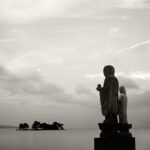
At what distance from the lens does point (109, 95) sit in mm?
13352

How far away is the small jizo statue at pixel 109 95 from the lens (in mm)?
13219

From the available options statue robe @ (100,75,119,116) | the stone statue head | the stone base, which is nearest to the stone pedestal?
the stone base

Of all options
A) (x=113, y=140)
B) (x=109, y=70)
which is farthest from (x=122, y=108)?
(x=113, y=140)

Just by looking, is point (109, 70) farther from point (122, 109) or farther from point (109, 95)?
point (122, 109)

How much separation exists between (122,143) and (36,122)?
181m

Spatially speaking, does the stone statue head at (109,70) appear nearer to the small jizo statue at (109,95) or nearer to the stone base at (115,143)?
the small jizo statue at (109,95)

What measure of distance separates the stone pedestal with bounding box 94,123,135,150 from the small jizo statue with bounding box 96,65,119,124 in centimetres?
37

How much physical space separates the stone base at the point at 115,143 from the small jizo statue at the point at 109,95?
0.77m

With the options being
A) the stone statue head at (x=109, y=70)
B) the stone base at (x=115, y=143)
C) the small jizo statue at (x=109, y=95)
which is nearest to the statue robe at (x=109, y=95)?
the small jizo statue at (x=109, y=95)

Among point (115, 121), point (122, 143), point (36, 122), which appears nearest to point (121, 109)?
point (115, 121)

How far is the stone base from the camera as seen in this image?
41.0ft

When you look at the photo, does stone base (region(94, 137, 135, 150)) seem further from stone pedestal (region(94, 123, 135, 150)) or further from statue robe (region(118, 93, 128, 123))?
statue robe (region(118, 93, 128, 123))

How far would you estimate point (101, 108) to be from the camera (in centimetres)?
1352

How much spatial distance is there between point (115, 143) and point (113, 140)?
0.39 feet
